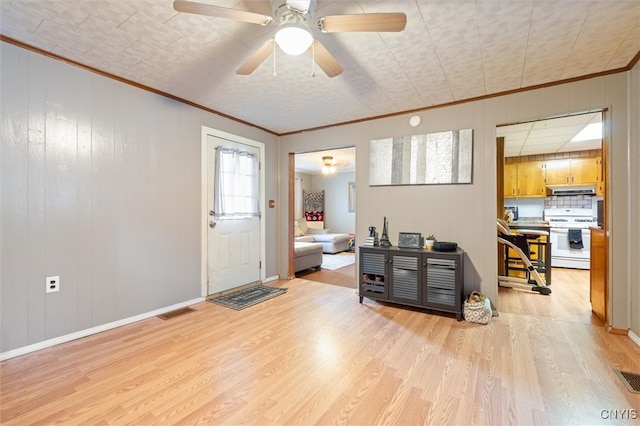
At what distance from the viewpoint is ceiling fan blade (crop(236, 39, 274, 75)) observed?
1.80 m

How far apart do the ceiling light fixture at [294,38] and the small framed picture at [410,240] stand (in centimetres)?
242

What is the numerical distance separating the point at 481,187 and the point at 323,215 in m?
6.38

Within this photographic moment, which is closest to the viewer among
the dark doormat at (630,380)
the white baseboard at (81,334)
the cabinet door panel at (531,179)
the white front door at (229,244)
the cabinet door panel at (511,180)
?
the dark doormat at (630,380)

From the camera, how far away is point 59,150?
7.72 feet

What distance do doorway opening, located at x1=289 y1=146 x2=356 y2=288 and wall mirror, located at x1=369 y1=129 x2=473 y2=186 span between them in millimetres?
742

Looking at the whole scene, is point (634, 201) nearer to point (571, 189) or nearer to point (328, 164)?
point (571, 189)

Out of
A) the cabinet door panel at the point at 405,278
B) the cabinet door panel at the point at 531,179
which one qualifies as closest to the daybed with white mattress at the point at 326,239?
the cabinet door panel at the point at 405,278

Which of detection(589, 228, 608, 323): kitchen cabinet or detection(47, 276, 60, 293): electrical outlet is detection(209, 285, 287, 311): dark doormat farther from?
detection(589, 228, 608, 323): kitchen cabinet

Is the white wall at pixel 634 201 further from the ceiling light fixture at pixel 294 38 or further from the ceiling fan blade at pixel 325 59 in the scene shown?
the ceiling light fixture at pixel 294 38

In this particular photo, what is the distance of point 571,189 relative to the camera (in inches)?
216

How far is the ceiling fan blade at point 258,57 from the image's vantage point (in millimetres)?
1802

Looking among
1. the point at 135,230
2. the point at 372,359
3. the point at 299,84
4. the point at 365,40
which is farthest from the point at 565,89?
the point at 135,230

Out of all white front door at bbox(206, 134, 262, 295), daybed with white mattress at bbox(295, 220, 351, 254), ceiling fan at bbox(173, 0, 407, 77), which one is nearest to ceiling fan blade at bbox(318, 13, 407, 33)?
ceiling fan at bbox(173, 0, 407, 77)

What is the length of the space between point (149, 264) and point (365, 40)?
294 centimetres
